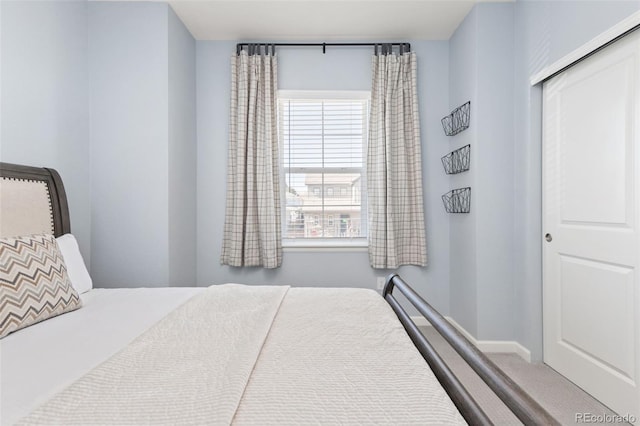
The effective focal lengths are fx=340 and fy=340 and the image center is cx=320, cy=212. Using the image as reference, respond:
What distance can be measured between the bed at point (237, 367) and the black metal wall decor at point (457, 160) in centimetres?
164

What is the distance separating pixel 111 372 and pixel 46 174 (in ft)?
5.24

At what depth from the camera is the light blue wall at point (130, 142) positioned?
96.8 inches

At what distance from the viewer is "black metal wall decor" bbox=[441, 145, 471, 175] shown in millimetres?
2670

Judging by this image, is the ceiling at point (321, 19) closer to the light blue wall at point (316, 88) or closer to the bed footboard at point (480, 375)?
the light blue wall at point (316, 88)

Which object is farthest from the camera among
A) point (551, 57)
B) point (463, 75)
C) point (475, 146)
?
point (463, 75)

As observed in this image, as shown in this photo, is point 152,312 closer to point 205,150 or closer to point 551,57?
point 205,150

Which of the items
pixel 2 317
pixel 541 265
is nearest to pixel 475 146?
pixel 541 265

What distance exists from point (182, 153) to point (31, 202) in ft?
3.68

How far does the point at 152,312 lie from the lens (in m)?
1.48

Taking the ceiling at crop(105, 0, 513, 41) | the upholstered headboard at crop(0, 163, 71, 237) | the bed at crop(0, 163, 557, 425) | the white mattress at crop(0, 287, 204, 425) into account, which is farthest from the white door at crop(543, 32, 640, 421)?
the upholstered headboard at crop(0, 163, 71, 237)

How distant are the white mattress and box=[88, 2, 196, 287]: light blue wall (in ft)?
2.52

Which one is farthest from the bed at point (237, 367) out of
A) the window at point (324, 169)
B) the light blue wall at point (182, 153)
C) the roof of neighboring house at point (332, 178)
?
the roof of neighboring house at point (332, 178)

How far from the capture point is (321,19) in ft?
8.93

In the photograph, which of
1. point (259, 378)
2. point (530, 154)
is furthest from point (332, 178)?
point (259, 378)
